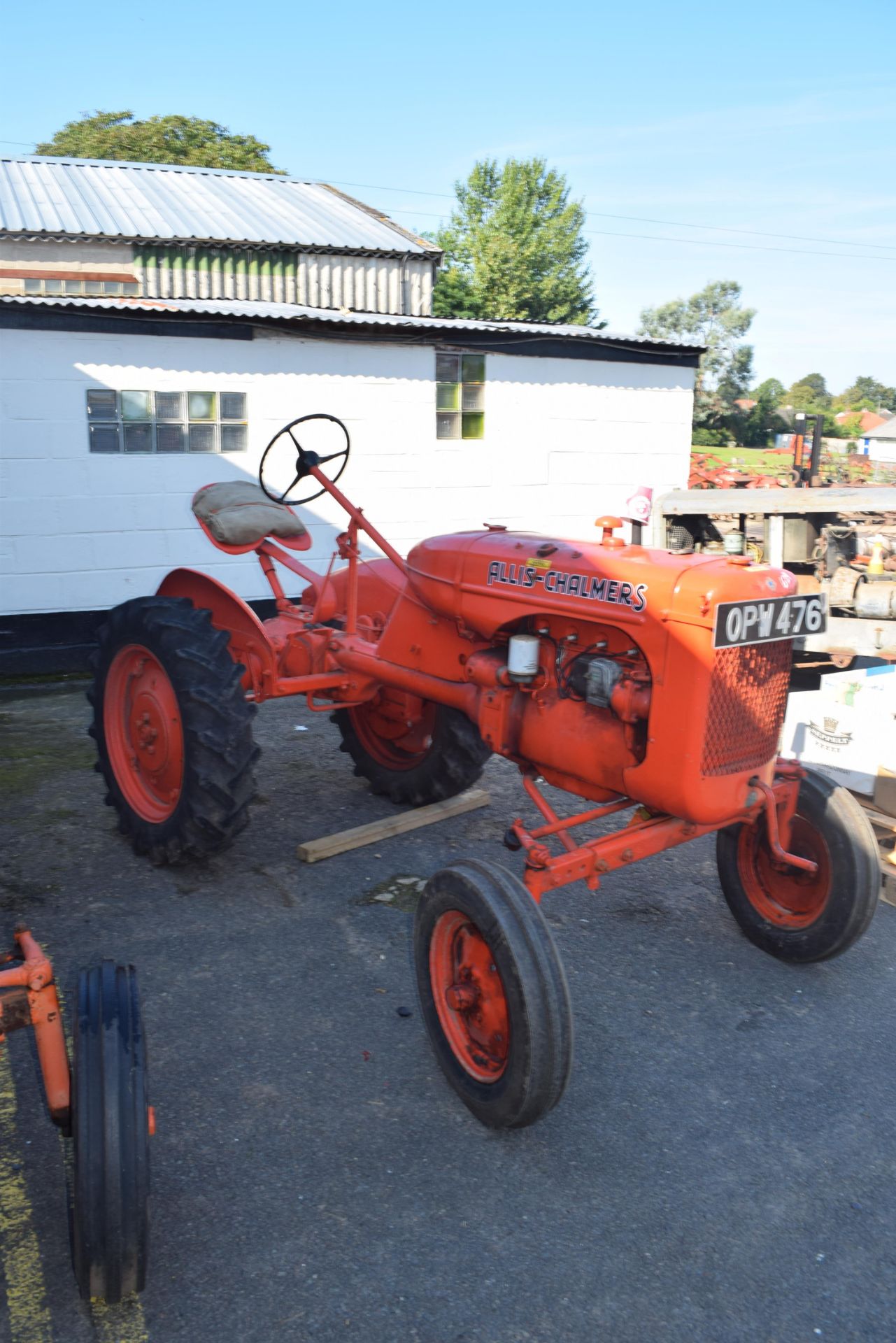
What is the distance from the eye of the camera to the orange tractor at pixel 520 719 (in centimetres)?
286

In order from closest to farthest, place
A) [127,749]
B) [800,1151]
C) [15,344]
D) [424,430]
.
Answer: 1. [800,1151]
2. [127,749]
3. [15,344]
4. [424,430]

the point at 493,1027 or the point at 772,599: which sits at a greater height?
the point at 772,599

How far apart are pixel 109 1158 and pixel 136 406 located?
6.95 metres

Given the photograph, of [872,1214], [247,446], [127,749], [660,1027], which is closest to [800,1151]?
[872,1214]

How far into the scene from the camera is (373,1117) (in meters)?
2.81

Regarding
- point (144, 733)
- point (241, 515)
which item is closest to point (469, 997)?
point (144, 733)

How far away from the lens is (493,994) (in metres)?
2.83

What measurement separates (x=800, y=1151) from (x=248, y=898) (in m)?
2.20

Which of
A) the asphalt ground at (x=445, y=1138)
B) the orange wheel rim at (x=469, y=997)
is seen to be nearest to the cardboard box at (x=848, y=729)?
the asphalt ground at (x=445, y=1138)

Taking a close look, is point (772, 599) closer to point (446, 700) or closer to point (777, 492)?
point (446, 700)

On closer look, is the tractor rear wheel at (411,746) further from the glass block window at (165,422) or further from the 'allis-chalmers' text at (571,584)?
the glass block window at (165,422)

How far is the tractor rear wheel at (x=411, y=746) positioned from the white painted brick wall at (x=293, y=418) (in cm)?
374

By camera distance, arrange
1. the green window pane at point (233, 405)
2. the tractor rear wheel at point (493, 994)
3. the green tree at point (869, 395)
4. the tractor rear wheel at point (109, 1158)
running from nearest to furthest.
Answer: the tractor rear wheel at point (109, 1158)
the tractor rear wheel at point (493, 994)
the green window pane at point (233, 405)
the green tree at point (869, 395)

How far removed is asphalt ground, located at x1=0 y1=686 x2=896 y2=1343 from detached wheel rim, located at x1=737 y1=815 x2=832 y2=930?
0.20 metres
